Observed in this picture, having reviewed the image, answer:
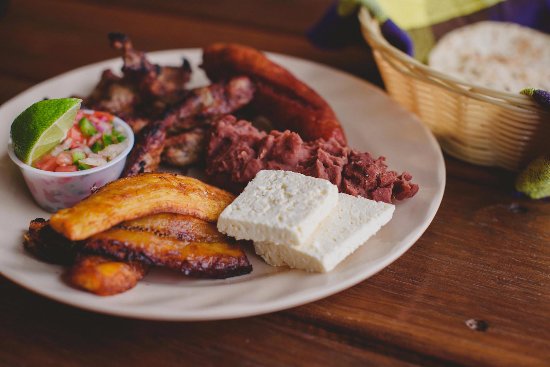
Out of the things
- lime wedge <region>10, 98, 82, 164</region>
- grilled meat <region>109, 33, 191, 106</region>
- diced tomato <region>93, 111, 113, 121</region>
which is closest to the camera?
lime wedge <region>10, 98, 82, 164</region>

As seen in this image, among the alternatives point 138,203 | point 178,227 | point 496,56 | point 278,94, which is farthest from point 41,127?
point 496,56

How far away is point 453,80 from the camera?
8.74ft

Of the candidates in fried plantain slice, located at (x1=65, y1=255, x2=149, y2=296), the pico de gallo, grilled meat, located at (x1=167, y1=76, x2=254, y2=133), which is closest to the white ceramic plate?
fried plantain slice, located at (x1=65, y1=255, x2=149, y2=296)

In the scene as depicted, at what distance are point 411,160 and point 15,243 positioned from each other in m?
1.78

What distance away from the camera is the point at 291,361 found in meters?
1.95

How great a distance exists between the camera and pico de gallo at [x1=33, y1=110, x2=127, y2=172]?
2.52 meters

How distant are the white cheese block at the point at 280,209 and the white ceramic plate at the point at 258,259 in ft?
0.57

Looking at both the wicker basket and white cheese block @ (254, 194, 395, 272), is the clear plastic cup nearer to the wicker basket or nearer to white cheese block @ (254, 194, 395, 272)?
white cheese block @ (254, 194, 395, 272)

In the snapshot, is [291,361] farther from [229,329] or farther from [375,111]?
[375,111]

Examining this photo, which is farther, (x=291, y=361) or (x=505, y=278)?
(x=505, y=278)

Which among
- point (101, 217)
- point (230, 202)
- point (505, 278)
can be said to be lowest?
point (505, 278)

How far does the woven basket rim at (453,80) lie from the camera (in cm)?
256

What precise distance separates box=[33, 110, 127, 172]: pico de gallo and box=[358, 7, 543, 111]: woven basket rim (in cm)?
134

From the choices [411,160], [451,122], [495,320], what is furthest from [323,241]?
[451,122]
